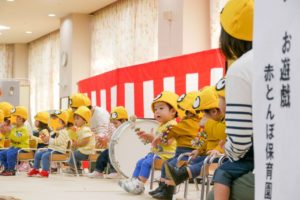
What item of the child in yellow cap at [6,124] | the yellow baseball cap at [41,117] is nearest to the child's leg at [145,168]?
the child in yellow cap at [6,124]

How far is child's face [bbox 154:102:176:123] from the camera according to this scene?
5.92 meters

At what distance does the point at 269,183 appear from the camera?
5.41 ft

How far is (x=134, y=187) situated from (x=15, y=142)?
365 centimetres

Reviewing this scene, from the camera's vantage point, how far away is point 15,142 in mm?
9117

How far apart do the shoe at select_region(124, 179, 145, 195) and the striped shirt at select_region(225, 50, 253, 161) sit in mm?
4028

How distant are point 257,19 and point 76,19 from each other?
1584 cm

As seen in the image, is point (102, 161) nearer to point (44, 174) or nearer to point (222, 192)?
point (44, 174)

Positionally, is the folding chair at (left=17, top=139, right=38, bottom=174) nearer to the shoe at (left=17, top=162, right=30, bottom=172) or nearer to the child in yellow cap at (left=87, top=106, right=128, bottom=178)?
the shoe at (left=17, top=162, right=30, bottom=172)

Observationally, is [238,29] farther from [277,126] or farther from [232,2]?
[277,126]

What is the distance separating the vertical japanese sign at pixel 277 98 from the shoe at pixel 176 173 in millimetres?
2339

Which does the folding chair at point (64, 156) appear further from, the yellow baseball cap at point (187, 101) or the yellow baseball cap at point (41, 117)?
the yellow baseball cap at point (187, 101)

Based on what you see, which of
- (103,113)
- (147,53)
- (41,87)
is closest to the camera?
(103,113)

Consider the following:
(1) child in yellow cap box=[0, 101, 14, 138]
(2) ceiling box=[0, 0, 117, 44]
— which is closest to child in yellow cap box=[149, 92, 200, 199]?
(1) child in yellow cap box=[0, 101, 14, 138]

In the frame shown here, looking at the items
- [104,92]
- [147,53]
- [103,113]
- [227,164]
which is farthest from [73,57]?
[227,164]
